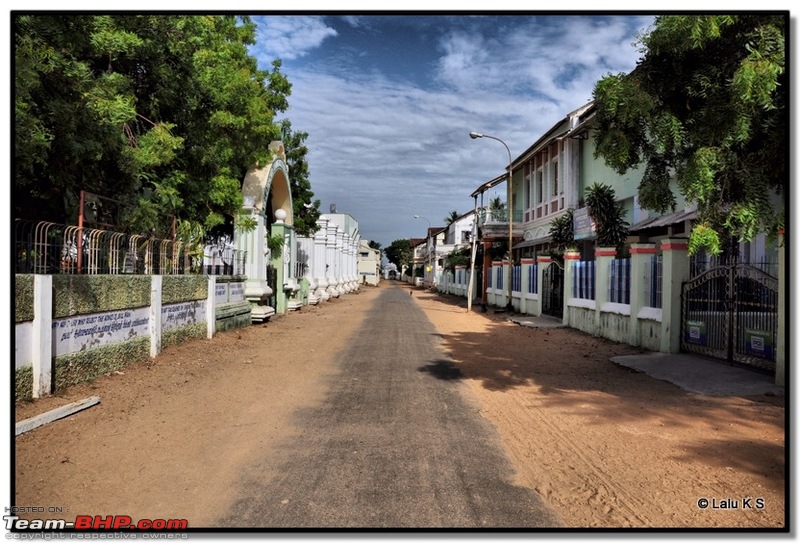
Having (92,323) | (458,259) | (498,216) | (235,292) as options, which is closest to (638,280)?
(92,323)

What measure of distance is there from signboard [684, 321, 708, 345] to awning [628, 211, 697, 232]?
16.3 ft

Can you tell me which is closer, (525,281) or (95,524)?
(95,524)

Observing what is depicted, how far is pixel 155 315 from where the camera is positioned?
10062mm

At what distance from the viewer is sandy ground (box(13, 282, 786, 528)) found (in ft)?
13.2

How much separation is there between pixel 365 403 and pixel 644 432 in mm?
3117

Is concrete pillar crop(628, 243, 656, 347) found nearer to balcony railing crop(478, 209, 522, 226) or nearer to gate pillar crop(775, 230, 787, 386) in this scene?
gate pillar crop(775, 230, 787, 386)

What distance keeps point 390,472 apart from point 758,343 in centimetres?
676

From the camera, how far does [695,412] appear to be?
671cm

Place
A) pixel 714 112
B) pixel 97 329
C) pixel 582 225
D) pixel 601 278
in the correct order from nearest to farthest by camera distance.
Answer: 1. pixel 714 112
2. pixel 97 329
3. pixel 601 278
4. pixel 582 225

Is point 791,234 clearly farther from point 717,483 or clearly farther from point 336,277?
point 336,277

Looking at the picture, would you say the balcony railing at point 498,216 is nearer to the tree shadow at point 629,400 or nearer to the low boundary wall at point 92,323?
the tree shadow at point 629,400

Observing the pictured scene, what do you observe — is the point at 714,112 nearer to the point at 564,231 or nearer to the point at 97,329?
the point at 97,329

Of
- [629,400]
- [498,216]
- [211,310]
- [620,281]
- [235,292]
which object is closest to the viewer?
[629,400]

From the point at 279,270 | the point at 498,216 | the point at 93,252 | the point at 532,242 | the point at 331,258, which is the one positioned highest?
→ the point at 498,216
